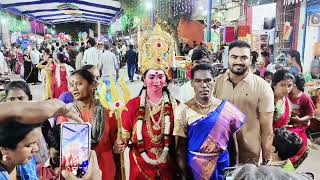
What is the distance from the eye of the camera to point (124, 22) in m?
22.8

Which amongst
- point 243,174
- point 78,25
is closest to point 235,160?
point 243,174

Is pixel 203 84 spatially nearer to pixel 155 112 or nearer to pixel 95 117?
pixel 155 112

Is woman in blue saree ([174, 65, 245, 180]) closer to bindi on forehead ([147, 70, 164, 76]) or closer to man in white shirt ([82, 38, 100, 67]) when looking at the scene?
bindi on forehead ([147, 70, 164, 76])

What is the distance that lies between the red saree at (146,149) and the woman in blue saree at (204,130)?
0.16 meters

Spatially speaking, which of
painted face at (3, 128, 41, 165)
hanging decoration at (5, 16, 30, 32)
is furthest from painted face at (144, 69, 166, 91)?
hanging decoration at (5, 16, 30, 32)

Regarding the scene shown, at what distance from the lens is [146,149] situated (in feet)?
9.00

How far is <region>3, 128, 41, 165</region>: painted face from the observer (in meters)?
1.35

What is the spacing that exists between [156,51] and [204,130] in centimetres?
96

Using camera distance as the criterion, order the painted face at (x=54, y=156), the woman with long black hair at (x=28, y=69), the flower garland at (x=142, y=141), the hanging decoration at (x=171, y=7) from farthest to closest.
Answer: the hanging decoration at (x=171, y=7) < the woman with long black hair at (x=28, y=69) < the flower garland at (x=142, y=141) < the painted face at (x=54, y=156)

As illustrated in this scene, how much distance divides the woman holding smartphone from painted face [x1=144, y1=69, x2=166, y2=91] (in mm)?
421

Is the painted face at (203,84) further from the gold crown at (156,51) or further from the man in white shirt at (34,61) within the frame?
the man in white shirt at (34,61)

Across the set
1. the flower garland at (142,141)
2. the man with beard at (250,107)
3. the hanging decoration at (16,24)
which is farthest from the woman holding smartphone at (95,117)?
the hanging decoration at (16,24)

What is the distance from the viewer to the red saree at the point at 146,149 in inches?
107

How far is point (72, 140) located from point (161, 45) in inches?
58.4
